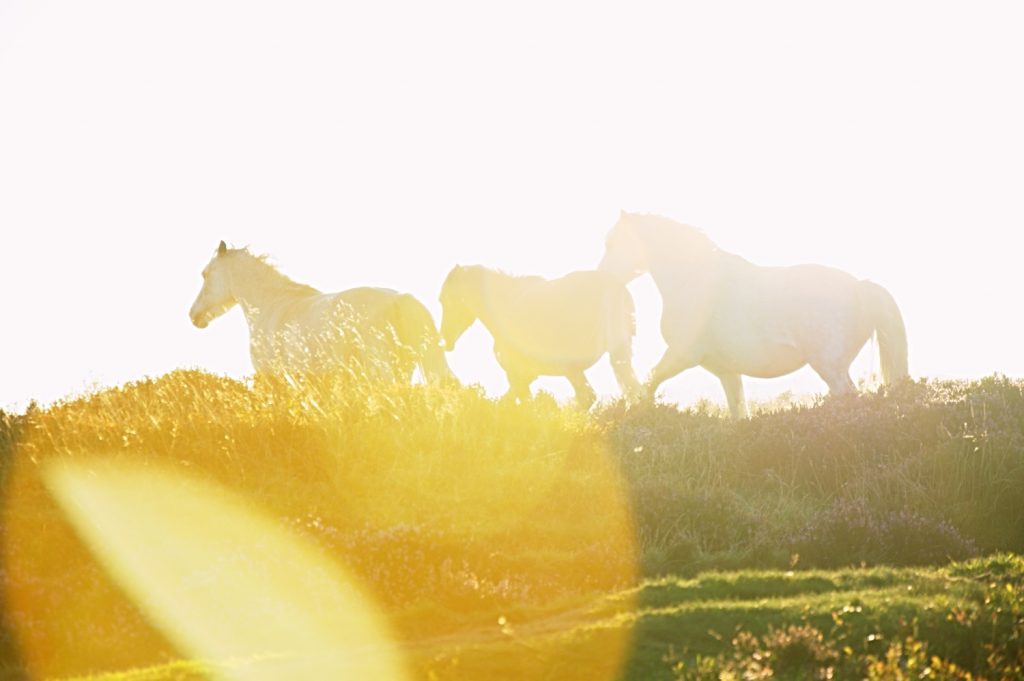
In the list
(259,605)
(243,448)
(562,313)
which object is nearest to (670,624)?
(259,605)

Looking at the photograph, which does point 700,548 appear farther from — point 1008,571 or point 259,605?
point 259,605

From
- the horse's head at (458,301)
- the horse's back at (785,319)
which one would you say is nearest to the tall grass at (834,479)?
the horse's back at (785,319)

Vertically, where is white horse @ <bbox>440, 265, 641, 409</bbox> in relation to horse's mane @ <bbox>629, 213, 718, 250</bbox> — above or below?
below

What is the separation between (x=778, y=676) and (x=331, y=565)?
13.3ft

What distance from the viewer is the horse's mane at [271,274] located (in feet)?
61.3

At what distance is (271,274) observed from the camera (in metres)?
19.0

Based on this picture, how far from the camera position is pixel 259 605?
7883 mm

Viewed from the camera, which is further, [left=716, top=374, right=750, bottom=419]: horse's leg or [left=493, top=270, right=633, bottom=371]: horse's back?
[left=493, top=270, right=633, bottom=371]: horse's back

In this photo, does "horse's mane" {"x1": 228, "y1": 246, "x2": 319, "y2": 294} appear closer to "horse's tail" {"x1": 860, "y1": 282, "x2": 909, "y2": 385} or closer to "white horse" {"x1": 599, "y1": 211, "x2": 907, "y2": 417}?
Result: "white horse" {"x1": 599, "y1": 211, "x2": 907, "y2": 417}

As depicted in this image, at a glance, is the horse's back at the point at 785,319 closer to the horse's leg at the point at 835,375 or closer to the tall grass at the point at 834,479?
the horse's leg at the point at 835,375

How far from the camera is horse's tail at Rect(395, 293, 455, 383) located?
15.9 meters

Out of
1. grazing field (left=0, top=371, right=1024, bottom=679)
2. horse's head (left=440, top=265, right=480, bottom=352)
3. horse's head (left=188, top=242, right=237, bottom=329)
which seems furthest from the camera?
horse's head (left=440, top=265, right=480, bottom=352)

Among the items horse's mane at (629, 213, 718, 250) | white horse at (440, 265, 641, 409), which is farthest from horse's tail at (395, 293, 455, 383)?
horse's mane at (629, 213, 718, 250)

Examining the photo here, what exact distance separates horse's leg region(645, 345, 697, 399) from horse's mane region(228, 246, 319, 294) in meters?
5.45
